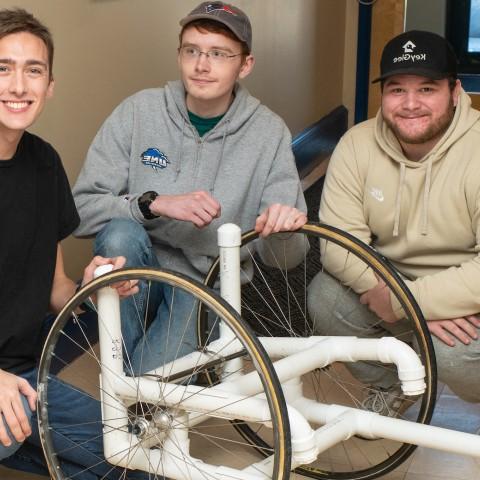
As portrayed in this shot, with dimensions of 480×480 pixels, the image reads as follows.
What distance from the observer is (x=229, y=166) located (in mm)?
2281

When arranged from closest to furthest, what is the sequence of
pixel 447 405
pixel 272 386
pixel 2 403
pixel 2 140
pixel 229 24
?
pixel 272 386 → pixel 2 403 → pixel 2 140 → pixel 229 24 → pixel 447 405

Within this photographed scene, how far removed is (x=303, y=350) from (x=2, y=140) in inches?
27.4

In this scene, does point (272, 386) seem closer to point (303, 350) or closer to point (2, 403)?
point (303, 350)

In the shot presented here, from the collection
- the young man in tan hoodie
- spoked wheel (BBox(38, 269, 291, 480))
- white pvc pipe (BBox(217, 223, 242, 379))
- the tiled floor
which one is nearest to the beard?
the young man in tan hoodie

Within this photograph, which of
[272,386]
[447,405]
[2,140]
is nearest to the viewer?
[272,386]

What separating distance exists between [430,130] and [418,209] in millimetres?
176

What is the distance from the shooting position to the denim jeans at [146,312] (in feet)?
7.09

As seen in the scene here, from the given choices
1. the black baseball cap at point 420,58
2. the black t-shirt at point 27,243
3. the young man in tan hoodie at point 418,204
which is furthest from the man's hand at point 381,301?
the black t-shirt at point 27,243

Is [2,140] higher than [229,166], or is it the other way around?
[2,140]

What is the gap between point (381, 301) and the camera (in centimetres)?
217

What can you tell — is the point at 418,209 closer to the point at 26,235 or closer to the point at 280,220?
A: the point at 280,220

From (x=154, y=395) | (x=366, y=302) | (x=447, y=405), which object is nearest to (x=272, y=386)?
(x=154, y=395)

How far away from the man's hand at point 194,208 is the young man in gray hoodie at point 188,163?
0.12 meters

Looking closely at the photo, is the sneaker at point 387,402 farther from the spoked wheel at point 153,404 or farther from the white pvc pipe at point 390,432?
the white pvc pipe at point 390,432
